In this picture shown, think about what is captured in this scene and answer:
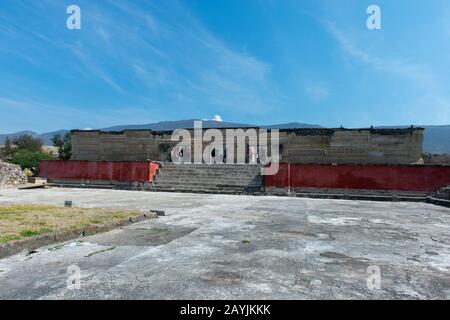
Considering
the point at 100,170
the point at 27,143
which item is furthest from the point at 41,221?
the point at 27,143

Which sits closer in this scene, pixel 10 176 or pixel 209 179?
pixel 209 179

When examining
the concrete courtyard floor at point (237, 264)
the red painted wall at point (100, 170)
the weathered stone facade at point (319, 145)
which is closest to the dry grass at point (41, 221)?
the concrete courtyard floor at point (237, 264)

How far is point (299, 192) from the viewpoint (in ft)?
61.9

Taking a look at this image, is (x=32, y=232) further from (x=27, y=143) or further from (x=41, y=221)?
(x=27, y=143)

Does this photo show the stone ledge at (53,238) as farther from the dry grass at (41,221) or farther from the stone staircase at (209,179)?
the stone staircase at (209,179)

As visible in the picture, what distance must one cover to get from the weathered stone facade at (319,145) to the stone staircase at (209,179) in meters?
5.82

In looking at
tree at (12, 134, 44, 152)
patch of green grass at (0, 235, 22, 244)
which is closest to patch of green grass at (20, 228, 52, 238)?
patch of green grass at (0, 235, 22, 244)

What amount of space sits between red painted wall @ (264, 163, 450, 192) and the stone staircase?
185 cm

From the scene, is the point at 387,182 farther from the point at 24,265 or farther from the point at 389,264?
the point at 24,265

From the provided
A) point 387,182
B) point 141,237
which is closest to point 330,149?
point 387,182

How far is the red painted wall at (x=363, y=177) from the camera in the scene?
17.8 metres

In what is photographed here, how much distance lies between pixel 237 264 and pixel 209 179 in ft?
57.2

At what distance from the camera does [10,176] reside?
22234mm
